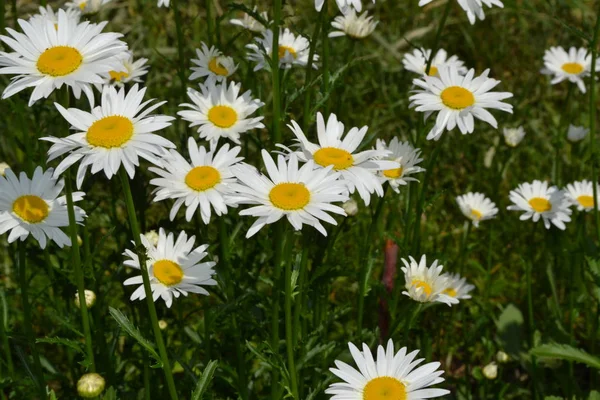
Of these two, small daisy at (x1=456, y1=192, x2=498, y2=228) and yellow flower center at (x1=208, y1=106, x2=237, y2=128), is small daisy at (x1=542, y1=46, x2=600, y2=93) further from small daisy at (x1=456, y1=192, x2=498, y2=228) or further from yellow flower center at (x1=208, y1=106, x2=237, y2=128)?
yellow flower center at (x1=208, y1=106, x2=237, y2=128)

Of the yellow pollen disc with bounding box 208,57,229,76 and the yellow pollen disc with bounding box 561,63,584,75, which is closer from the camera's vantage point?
the yellow pollen disc with bounding box 208,57,229,76

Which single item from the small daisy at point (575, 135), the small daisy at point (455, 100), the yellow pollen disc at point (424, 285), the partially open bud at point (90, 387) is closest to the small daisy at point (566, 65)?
the small daisy at point (575, 135)

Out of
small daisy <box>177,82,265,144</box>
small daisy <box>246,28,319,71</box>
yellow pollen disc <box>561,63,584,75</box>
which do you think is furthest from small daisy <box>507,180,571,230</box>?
small daisy <box>177,82,265,144</box>

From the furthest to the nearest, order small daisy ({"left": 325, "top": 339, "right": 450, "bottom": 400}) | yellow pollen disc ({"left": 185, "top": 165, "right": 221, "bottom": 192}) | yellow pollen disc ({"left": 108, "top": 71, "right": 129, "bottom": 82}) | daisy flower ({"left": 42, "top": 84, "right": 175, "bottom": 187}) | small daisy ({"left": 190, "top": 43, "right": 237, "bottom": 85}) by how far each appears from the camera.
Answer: yellow pollen disc ({"left": 108, "top": 71, "right": 129, "bottom": 82}) < small daisy ({"left": 190, "top": 43, "right": 237, "bottom": 85}) < yellow pollen disc ({"left": 185, "top": 165, "right": 221, "bottom": 192}) < small daisy ({"left": 325, "top": 339, "right": 450, "bottom": 400}) < daisy flower ({"left": 42, "top": 84, "right": 175, "bottom": 187})

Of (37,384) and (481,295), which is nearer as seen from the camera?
(37,384)

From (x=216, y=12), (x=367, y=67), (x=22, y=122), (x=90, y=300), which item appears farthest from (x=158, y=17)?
(x=90, y=300)

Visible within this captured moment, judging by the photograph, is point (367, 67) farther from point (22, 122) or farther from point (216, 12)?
point (22, 122)
